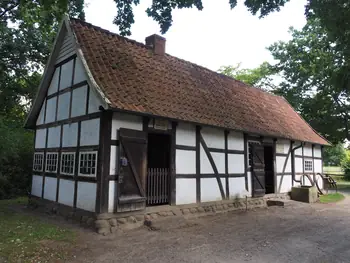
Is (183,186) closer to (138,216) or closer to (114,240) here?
(138,216)

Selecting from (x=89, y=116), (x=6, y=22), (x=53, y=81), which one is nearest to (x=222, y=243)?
(x=89, y=116)

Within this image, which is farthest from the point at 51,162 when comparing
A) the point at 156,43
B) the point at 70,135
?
the point at 156,43

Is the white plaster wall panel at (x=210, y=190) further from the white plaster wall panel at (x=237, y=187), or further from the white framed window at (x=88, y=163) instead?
the white framed window at (x=88, y=163)

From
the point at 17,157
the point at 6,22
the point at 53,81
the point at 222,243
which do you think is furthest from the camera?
the point at 6,22

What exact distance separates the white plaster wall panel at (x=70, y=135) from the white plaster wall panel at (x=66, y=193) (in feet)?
3.72

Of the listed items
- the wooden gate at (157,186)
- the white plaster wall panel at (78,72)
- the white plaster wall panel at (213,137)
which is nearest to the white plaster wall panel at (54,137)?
the white plaster wall panel at (78,72)

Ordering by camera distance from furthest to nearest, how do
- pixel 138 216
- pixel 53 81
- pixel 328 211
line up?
pixel 328 211 < pixel 53 81 < pixel 138 216

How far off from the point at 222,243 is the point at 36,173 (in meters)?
7.58

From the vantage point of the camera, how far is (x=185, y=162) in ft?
28.4

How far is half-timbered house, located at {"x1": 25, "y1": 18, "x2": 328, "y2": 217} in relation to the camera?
7.13m

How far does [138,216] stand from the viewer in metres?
7.32

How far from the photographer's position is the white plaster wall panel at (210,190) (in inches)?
359

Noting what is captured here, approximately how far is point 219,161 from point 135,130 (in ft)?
11.9

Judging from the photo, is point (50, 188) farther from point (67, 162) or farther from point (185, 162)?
point (185, 162)
